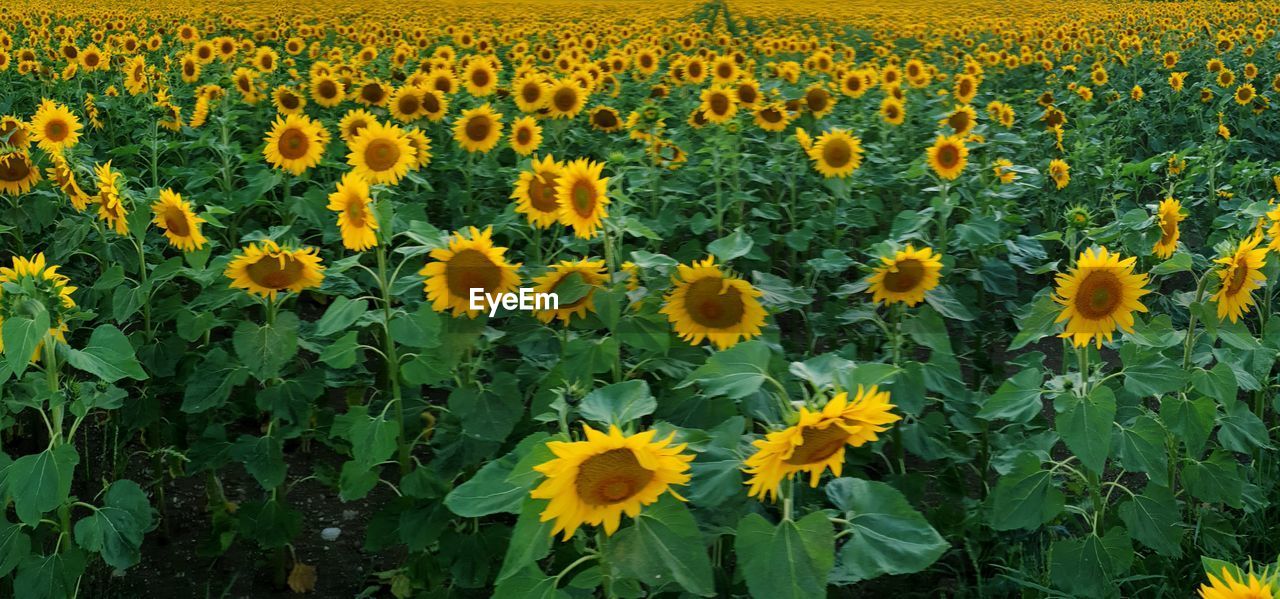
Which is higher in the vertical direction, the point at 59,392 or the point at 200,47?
the point at 59,392

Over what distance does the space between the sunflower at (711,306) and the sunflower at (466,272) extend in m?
0.36

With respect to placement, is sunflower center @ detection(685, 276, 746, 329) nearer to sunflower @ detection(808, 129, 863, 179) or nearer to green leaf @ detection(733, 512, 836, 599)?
green leaf @ detection(733, 512, 836, 599)

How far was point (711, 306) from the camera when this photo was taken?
2.40 m

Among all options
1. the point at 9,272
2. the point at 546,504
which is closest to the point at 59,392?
the point at 9,272

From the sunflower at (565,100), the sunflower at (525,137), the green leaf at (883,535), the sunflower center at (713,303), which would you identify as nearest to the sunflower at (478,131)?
the sunflower at (525,137)

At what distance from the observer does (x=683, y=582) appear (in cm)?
147

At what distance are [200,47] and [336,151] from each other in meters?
3.02

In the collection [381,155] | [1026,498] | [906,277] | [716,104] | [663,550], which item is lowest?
[716,104]

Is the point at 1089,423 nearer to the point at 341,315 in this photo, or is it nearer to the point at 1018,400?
the point at 1018,400

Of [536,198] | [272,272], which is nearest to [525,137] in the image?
[536,198]

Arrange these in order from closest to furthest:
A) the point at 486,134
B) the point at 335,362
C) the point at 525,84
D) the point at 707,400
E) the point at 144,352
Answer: the point at 707,400 → the point at 335,362 → the point at 144,352 → the point at 486,134 → the point at 525,84

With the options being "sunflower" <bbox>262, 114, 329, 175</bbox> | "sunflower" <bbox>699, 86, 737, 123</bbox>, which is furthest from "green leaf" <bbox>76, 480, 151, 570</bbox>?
"sunflower" <bbox>699, 86, 737, 123</bbox>

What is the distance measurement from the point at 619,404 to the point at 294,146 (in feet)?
8.54

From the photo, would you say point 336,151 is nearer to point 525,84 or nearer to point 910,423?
point 525,84
